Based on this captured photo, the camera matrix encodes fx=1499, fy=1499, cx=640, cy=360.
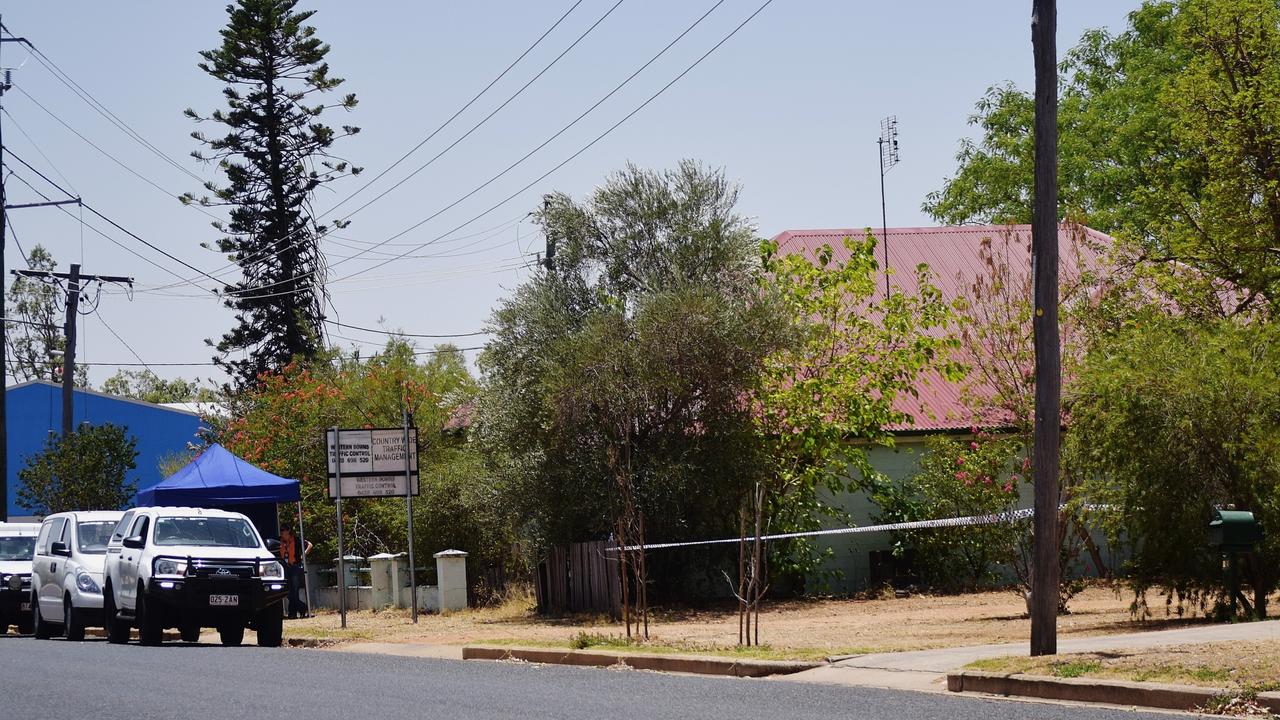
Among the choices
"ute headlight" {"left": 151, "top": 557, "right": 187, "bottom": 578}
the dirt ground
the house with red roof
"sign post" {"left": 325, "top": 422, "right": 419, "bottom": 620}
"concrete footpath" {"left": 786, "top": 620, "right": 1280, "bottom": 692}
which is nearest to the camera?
"concrete footpath" {"left": 786, "top": 620, "right": 1280, "bottom": 692}

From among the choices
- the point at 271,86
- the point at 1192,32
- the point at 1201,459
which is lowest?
the point at 1201,459

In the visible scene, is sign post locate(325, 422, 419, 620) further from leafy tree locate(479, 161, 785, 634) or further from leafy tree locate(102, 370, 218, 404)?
leafy tree locate(102, 370, 218, 404)

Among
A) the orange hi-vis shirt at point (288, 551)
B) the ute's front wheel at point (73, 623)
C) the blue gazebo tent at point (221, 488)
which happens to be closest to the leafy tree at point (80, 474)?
the orange hi-vis shirt at point (288, 551)

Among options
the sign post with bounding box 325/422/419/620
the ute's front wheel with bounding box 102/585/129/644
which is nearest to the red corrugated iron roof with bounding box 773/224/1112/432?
the sign post with bounding box 325/422/419/620

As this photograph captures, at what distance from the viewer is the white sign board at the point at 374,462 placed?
23.8 m

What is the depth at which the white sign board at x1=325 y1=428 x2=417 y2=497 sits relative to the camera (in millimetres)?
23797

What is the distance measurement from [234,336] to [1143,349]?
131ft

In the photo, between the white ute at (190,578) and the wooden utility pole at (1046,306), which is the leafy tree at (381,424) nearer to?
the white ute at (190,578)

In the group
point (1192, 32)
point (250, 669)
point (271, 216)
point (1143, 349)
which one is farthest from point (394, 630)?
point (271, 216)

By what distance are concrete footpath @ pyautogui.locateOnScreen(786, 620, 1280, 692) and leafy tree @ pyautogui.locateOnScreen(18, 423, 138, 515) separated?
27888 mm

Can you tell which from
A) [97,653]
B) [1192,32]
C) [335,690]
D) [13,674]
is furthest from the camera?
[1192,32]

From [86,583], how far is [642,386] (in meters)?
8.96

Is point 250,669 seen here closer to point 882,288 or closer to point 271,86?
point 882,288

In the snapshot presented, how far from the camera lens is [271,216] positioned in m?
51.0
